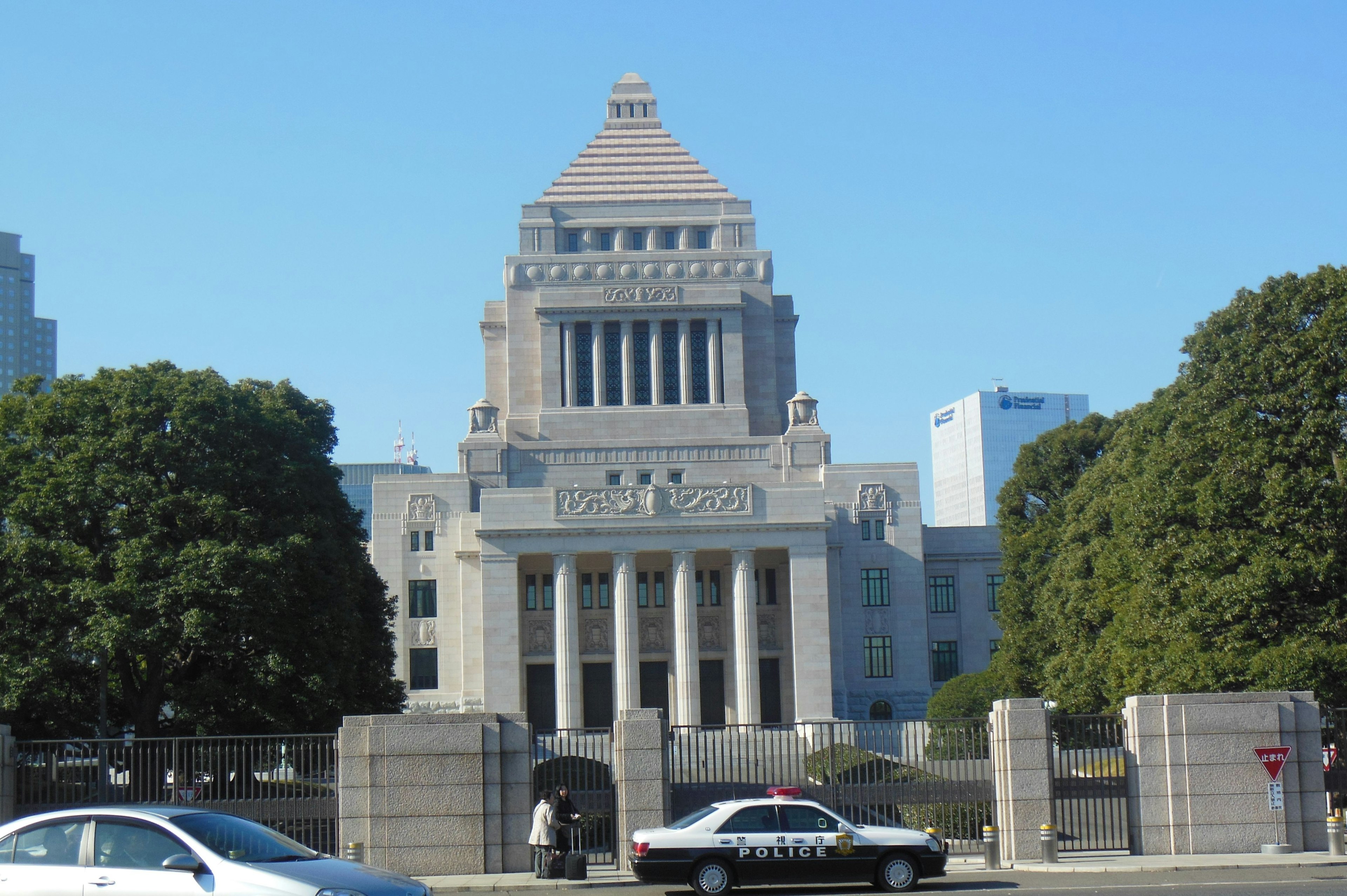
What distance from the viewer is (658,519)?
229 feet

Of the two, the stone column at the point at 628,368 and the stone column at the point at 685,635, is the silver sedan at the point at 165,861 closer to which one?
the stone column at the point at 685,635

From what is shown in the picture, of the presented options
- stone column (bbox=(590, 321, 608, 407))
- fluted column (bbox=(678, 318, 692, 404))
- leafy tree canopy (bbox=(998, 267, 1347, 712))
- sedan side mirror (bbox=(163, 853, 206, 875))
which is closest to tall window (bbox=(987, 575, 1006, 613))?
fluted column (bbox=(678, 318, 692, 404))

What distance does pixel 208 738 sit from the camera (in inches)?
1099

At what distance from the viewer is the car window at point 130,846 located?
54.8 ft

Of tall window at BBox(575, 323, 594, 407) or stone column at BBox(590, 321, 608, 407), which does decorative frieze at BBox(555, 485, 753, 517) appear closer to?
stone column at BBox(590, 321, 608, 407)

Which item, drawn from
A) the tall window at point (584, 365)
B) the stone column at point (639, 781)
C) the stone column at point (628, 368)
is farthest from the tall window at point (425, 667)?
the stone column at point (639, 781)

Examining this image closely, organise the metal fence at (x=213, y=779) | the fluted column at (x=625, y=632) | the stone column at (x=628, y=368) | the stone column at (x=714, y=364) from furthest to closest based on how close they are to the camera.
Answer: the stone column at (x=714, y=364) → the stone column at (x=628, y=368) → the fluted column at (x=625, y=632) → the metal fence at (x=213, y=779)

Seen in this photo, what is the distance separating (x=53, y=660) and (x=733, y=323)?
4969 cm

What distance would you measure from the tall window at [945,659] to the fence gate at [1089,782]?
48730 mm

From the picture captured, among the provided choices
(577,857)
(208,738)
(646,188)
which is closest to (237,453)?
(208,738)

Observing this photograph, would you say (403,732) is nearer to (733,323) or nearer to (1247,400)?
(1247,400)

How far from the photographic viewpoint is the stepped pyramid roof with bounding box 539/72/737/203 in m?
90.1

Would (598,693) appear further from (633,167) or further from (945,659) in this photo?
(633,167)

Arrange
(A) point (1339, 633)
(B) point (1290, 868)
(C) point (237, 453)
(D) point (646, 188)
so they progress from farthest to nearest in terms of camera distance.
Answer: (D) point (646, 188)
(C) point (237, 453)
(A) point (1339, 633)
(B) point (1290, 868)
